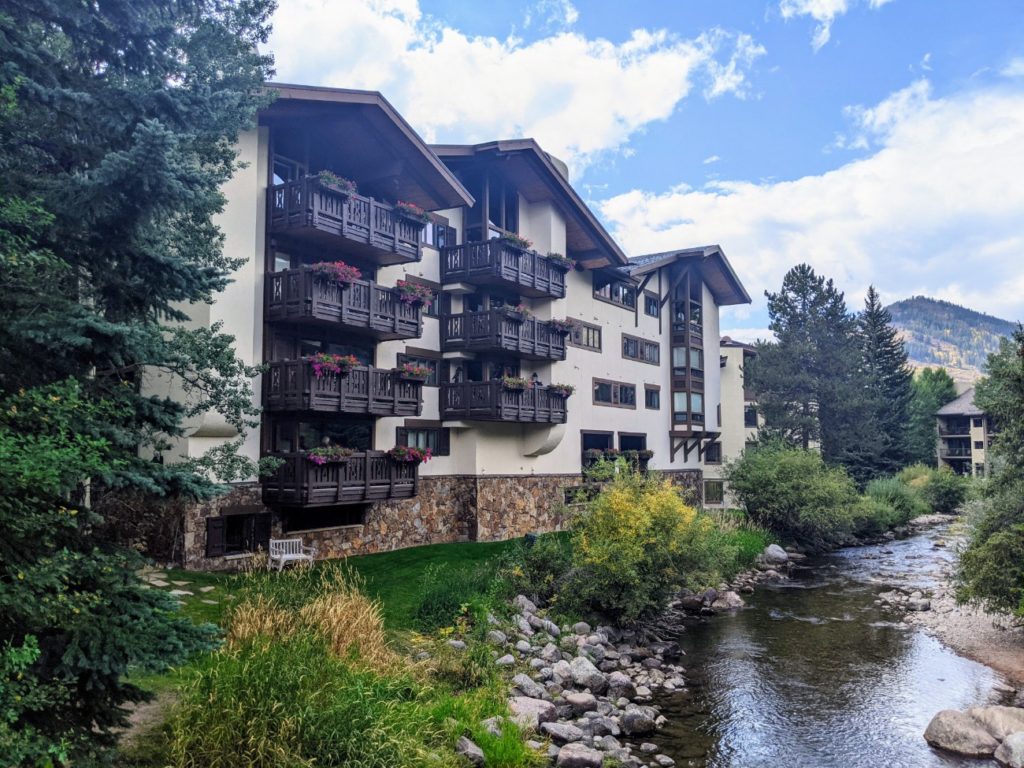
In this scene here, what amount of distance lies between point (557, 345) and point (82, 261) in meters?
22.9

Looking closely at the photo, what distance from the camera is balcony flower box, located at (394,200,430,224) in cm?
2275

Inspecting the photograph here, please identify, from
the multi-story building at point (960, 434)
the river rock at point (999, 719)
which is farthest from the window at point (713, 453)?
the multi-story building at point (960, 434)

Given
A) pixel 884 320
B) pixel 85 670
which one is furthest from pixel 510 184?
pixel 884 320

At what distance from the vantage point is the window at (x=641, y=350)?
37156 millimetres

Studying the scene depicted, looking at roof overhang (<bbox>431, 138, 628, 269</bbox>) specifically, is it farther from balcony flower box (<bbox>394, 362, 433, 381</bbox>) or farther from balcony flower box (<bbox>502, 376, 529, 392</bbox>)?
balcony flower box (<bbox>394, 362, 433, 381</bbox>)

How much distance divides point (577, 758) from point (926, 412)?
72819 mm

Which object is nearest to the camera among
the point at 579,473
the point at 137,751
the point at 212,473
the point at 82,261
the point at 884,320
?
the point at 82,261

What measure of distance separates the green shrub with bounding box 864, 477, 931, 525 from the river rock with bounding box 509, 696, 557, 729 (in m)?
38.2

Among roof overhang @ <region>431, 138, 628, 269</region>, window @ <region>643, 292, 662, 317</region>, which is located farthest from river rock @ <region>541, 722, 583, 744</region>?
window @ <region>643, 292, 662, 317</region>

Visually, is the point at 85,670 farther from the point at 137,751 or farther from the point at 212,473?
the point at 212,473

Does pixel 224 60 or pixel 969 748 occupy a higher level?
pixel 224 60

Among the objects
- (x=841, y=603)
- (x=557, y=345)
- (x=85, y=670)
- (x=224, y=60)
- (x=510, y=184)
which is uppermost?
(x=510, y=184)

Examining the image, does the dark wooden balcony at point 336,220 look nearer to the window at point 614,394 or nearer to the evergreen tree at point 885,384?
the window at point 614,394

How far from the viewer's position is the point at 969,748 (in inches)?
504
